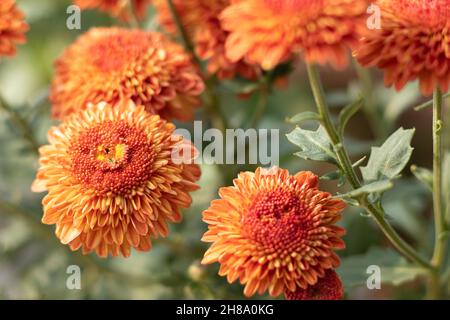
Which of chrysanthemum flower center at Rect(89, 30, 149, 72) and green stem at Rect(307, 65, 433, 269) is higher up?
chrysanthemum flower center at Rect(89, 30, 149, 72)

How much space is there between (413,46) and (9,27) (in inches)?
31.6

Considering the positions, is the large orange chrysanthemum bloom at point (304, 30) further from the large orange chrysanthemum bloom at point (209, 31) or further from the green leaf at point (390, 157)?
the large orange chrysanthemum bloom at point (209, 31)

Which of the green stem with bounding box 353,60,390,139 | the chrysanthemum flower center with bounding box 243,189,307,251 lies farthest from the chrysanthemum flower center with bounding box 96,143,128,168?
the green stem with bounding box 353,60,390,139

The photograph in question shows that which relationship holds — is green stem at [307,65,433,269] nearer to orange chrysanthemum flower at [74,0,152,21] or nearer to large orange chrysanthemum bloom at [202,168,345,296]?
large orange chrysanthemum bloom at [202,168,345,296]

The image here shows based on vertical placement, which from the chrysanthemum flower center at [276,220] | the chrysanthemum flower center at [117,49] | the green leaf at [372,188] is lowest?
the chrysanthemum flower center at [276,220]

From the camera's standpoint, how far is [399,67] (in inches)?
44.1

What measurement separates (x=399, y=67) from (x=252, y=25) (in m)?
0.24

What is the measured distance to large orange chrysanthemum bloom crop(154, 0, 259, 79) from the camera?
1.54m

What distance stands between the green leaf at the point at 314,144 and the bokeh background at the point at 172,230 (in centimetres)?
35

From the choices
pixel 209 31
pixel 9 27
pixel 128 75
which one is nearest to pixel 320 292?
pixel 128 75

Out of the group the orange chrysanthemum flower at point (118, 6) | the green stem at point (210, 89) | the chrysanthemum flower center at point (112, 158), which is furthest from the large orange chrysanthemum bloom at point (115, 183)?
the orange chrysanthemum flower at point (118, 6)

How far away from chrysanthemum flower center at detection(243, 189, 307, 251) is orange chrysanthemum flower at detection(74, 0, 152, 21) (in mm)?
727

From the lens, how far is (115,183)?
1194 millimetres

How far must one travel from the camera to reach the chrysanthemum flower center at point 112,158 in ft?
3.93
